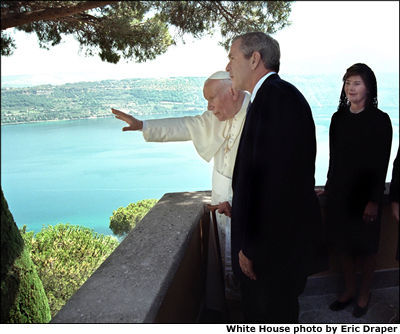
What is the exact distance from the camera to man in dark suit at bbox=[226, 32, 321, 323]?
1491 millimetres

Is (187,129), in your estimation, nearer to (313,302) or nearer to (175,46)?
(313,302)

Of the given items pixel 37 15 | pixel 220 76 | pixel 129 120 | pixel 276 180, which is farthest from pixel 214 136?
pixel 37 15

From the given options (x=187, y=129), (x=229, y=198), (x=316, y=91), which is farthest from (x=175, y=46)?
(x=229, y=198)

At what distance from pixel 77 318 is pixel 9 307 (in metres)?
0.43

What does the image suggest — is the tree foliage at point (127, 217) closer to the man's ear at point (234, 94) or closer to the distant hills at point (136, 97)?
the distant hills at point (136, 97)

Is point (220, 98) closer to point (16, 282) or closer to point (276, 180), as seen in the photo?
point (276, 180)

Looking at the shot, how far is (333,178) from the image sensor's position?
204cm

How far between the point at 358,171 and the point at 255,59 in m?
0.77

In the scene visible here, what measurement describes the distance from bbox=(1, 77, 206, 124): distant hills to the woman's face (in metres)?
1.35

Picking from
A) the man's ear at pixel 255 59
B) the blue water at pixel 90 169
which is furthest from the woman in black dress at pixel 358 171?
the blue water at pixel 90 169

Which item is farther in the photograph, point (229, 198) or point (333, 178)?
point (229, 198)

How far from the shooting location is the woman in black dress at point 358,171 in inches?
66.8

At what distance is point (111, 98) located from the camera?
3.90 m

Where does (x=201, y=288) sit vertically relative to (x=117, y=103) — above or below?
below
